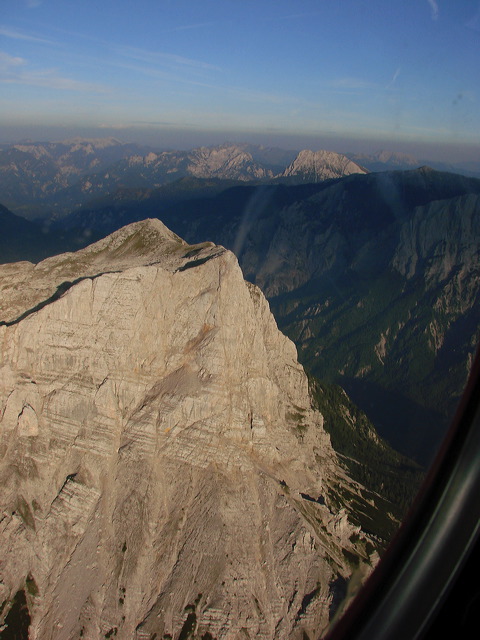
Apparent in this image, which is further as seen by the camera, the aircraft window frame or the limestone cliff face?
the limestone cliff face

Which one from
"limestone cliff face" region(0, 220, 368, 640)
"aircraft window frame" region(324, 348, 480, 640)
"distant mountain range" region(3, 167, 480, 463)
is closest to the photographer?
"aircraft window frame" region(324, 348, 480, 640)

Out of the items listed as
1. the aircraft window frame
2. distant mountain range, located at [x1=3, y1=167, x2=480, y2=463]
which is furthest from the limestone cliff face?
distant mountain range, located at [x1=3, y1=167, x2=480, y2=463]

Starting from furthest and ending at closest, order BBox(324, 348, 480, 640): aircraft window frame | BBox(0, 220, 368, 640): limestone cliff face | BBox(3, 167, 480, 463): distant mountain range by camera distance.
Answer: BBox(3, 167, 480, 463): distant mountain range → BBox(0, 220, 368, 640): limestone cliff face → BBox(324, 348, 480, 640): aircraft window frame

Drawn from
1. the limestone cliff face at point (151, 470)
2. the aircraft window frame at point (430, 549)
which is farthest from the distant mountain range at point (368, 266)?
the aircraft window frame at point (430, 549)

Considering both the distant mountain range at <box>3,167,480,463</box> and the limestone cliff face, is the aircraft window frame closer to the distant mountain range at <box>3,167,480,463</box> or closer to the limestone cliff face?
the limestone cliff face

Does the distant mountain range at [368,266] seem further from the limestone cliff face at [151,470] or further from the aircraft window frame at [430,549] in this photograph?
the aircraft window frame at [430,549]
